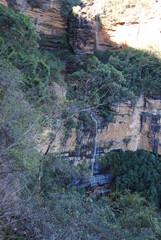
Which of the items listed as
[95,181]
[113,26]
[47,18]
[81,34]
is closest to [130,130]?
Result: [95,181]

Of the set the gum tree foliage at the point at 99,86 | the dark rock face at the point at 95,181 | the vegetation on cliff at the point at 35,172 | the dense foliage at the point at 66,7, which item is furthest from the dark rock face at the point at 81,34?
the dark rock face at the point at 95,181

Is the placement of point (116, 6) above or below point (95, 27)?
above

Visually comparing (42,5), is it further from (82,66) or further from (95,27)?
(82,66)

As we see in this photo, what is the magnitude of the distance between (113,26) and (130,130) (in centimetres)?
604

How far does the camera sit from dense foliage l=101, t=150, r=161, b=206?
927 cm

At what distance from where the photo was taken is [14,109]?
3602 millimetres

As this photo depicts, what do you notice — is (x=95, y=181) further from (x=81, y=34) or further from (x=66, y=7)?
(x=66, y=7)

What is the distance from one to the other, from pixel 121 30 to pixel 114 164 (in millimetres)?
7397

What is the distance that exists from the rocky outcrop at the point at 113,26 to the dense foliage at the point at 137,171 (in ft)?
19.0

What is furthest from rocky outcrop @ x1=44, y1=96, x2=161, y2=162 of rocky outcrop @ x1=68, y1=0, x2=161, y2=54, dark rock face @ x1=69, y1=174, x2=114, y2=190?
rocky outcrop @ x1=68, y1=0, x2=161, y2=54

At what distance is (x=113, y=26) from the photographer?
11.8 meters

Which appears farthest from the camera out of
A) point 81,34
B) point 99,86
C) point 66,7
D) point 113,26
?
point 66,7

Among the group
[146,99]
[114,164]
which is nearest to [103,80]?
[146,99]

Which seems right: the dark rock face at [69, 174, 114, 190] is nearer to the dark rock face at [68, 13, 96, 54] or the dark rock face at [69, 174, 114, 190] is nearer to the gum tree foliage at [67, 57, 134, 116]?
the gum tree foliage at [67, 57, 134, 116]
